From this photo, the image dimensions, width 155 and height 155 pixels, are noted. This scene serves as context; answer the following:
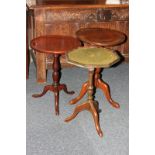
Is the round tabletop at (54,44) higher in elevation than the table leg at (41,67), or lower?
higher

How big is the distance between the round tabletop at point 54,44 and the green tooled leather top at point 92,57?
0.17 m

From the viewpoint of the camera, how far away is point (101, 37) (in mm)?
2947

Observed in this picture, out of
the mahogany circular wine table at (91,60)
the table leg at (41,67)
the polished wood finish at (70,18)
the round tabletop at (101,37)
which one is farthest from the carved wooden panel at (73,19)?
the mahogany circular wine table at (91,60)

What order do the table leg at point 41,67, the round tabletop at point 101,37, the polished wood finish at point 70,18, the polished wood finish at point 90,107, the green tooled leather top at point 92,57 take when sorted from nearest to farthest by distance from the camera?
the green tooled leather top at point 92,57 < the polished wood finish at point 90,107 < the round tabletop at point 101,37 < the polished wood finish at point 70,18 < the table leg at point 41,67

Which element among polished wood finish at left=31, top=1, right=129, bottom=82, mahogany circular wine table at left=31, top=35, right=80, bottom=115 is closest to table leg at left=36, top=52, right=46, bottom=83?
polished wood finish at left=31, top=1, right=129, bottom=82

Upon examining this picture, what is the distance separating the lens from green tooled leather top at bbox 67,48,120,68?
Result: 231cm

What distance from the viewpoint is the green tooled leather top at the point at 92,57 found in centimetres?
231

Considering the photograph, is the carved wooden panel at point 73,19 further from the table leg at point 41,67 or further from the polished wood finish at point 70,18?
the table leg at point 41,67

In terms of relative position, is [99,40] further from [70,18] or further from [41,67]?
[41,67]

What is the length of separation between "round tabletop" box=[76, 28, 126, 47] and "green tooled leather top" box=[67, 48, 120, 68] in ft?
0.66

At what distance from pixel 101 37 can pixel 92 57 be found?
58 cm

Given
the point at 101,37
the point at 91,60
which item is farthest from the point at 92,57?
the point at 101,37

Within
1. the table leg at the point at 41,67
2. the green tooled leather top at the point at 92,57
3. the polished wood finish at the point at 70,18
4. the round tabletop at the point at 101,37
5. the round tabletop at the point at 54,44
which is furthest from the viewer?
the table leg at the point at 41,67
